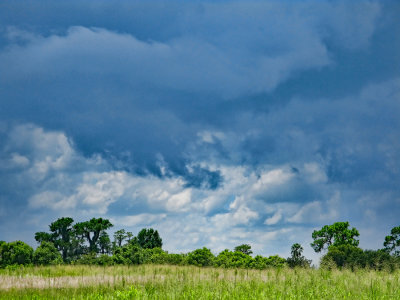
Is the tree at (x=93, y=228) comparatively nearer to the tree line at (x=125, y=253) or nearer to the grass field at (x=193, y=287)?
the tree line at (x=125, y=253)

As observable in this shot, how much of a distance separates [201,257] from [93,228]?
11.4 metres

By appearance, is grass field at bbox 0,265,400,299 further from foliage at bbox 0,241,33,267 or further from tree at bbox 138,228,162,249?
tree at bbox 138,228,162,249

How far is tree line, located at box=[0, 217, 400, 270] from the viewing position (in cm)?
2512

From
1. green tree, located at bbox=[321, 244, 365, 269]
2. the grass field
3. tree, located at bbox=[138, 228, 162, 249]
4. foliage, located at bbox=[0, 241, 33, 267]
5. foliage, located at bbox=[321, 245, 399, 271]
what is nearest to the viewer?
the grass field

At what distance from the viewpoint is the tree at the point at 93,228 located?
3186cm

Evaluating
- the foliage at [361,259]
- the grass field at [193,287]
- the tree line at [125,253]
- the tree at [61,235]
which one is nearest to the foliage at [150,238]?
the tree line at [125,253]

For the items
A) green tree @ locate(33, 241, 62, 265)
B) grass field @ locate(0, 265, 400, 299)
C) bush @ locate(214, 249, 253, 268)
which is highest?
grass field @ locate(0, 265, 400, 299)

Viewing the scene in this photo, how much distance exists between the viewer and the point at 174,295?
9.61 meters

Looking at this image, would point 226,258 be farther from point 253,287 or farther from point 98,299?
point 98,299

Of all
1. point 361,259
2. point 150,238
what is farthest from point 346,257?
point 150,238

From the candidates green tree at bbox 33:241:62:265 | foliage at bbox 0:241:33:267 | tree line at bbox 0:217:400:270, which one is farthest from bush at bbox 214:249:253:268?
foliage at bbox 0:241:33:267

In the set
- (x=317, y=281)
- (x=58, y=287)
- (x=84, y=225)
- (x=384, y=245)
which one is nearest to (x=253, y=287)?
(x=317, y=281)

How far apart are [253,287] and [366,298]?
11.4 feet

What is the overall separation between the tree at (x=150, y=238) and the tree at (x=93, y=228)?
4011 mm
